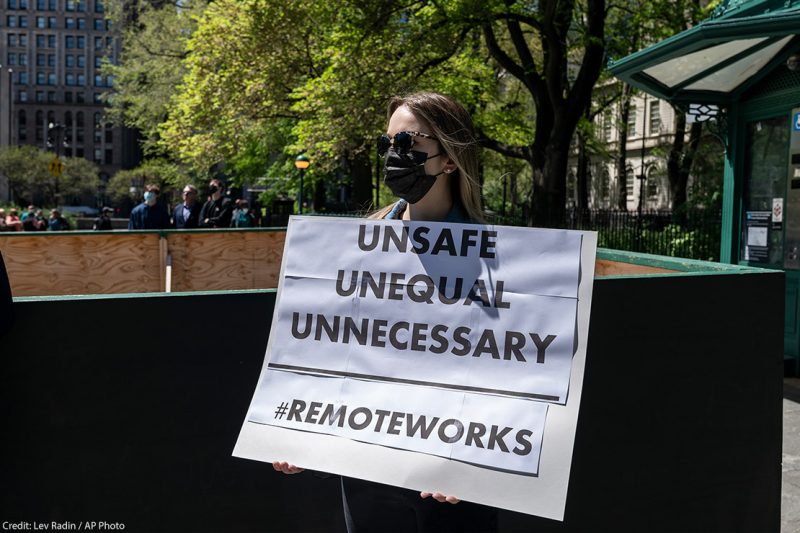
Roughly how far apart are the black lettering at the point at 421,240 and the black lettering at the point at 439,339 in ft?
0.78

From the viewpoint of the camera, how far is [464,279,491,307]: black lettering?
2.28 meters

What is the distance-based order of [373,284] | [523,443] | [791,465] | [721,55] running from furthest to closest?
[721,55] → [791,465] → [373,284] → [523,443]

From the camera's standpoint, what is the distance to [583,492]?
3.52m

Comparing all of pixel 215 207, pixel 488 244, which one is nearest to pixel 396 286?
pixel 488 244

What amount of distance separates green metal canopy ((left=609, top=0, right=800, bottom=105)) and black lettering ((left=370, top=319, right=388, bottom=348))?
661 centimetres

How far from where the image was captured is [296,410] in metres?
2.34

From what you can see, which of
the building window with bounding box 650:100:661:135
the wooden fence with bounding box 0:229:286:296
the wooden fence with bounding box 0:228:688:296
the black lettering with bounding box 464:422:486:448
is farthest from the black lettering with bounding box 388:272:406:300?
the building window with bounding box 650:100:661:135

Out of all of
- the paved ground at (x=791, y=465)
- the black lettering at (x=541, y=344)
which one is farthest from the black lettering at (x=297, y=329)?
the paved ground at (x=791, y=465)

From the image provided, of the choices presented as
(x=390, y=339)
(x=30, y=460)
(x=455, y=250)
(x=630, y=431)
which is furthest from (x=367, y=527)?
(x=630, y=431)

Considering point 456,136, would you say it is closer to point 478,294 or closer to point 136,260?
point 478,294

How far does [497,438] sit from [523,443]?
0.07 metres

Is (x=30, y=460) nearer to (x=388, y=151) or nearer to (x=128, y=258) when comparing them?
(x=388, y=151)

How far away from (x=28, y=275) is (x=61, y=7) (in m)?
166

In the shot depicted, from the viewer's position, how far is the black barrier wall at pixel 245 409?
291 centimetres
